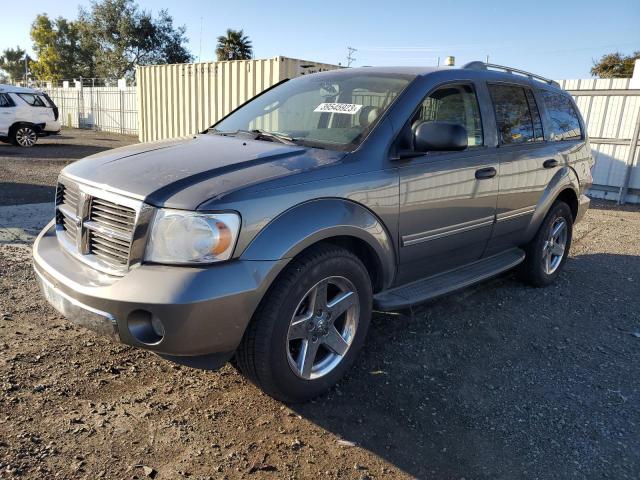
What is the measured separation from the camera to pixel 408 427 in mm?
2750

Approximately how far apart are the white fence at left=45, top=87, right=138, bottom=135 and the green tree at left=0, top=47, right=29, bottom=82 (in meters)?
69.4

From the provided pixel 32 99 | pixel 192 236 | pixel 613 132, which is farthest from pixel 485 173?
pixel 32 99

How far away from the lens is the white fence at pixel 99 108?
24000mm

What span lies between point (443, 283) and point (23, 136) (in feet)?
53.9

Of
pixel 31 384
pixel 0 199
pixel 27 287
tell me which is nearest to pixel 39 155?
pixel 0 199

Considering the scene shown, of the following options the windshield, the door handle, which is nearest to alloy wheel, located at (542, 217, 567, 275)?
the door handle

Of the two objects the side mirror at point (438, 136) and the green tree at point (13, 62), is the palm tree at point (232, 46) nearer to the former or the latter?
the side mirror at point (438, 136)

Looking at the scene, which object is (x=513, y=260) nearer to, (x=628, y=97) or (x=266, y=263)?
(x=266, y=263)

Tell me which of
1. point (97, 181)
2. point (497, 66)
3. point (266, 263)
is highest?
point (497, 66)

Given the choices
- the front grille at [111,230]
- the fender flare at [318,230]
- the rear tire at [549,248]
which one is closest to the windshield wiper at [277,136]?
the fender flare at [318,230]

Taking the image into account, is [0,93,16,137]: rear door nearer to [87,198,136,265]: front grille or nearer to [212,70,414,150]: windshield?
[212,70,414,150]: windshield

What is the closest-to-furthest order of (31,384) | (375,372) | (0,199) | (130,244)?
(130,244) < (31,384) < (375,372) < (0,199)

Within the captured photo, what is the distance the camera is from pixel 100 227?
8.56ft

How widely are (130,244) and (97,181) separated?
0.50 m
